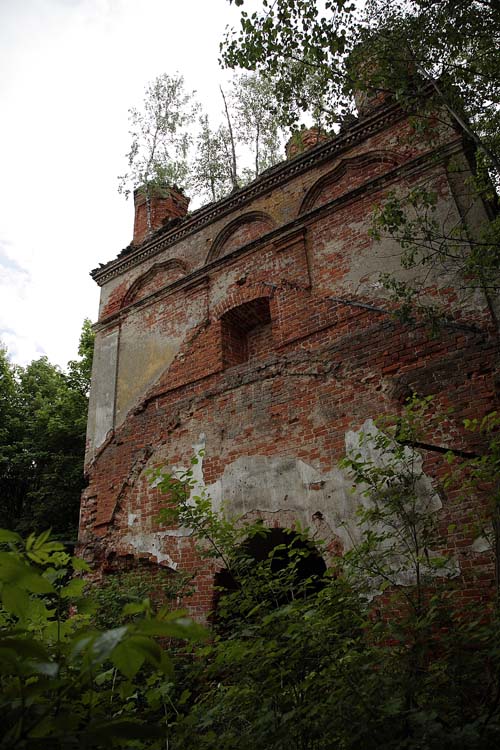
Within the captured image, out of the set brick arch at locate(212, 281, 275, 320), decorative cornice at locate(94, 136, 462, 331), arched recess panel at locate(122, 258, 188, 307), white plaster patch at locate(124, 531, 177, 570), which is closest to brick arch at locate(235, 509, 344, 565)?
white plaster patch at locate(124, 531, 177, 570)

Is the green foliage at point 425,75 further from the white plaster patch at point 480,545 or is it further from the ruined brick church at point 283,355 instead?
the white plaster patch at point 480,545

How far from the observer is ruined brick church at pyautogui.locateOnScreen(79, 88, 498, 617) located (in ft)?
19.2

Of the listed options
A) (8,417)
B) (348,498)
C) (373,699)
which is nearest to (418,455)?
(348,498)

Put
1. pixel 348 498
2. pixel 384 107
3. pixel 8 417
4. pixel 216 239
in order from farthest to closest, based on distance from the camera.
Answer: pixel 8 417
pixel 216 239
pixel 384 107
pixel 348 498

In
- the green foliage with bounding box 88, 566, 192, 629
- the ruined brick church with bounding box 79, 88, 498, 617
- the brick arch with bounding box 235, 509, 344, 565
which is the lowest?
the green foliage with bounding box 88, 566, 192, 629

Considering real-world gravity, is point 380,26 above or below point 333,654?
above

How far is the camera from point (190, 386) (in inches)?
320

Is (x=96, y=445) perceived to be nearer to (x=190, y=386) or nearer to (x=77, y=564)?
(x=190, y=386)

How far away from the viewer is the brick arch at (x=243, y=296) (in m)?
7.91

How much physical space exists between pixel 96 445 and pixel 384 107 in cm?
721

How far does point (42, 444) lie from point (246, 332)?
10.4 meters

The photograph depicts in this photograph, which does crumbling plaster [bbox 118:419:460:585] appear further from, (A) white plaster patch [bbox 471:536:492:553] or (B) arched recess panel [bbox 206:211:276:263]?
(B) arched recess panel [bbox 206:211:276:263]

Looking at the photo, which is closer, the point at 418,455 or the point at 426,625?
the point at 426,625

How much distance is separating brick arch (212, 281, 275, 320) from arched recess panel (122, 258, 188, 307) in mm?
1433
